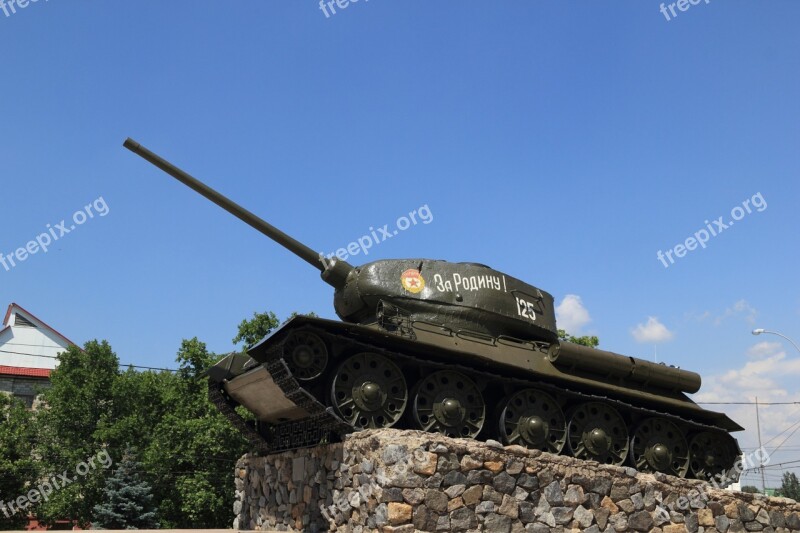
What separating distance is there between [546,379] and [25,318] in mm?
32316

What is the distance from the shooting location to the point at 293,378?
43.2 feet

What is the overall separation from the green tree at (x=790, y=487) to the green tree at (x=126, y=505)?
176 ft

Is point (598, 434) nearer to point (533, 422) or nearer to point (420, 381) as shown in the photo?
point (533, 422)

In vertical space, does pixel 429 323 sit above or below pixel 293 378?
above

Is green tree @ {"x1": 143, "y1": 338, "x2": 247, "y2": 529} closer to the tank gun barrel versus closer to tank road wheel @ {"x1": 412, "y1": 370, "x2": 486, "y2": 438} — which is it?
the tank gun barrel

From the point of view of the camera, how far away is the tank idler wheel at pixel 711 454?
1764 cm

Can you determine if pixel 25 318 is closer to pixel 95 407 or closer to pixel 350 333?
pixel 95 407

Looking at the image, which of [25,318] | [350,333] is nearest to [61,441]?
[25,318]

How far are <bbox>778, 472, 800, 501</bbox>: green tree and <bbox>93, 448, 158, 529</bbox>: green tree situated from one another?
5375 centimetres

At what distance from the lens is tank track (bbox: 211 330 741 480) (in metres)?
13.4

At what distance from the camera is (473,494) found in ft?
43.9

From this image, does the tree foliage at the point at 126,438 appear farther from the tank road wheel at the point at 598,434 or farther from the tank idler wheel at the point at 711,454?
the tank idler wheel at the point at 711,454

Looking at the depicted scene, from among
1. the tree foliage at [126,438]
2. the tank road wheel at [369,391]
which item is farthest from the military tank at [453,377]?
the tree foliage at [126,438]

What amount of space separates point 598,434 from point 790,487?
187 feet
